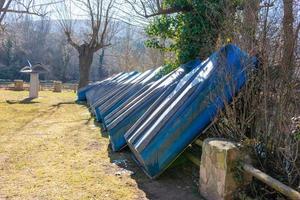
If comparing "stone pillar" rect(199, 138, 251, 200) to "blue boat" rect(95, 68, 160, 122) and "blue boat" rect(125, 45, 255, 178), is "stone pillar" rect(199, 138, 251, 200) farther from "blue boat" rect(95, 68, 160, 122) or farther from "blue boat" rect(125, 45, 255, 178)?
"blue boat" rect(95, 68, 160, 122)

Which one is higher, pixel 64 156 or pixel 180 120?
pixel 180 120

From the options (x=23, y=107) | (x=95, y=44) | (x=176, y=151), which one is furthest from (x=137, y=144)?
(x=95, y=44)

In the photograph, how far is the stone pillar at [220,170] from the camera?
3609 millimetres

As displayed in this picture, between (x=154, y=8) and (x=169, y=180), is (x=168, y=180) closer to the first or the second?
(x=169, y=180)

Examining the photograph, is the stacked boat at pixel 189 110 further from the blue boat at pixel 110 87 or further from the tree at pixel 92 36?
the tree at pixel 92 36

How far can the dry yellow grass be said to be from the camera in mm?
4156

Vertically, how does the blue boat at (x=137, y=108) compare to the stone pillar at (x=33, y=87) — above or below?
above

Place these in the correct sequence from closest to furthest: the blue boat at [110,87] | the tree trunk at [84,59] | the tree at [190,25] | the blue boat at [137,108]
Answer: the blue boat at [137,108], the tree at [190,25], the blue boat at [110,87], the tree trunk at [84,59]

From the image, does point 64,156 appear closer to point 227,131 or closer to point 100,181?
point 100,181

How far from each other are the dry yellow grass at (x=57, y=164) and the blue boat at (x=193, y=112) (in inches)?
18.4

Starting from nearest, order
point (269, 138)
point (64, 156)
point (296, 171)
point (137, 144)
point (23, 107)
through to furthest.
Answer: point (296, 171) < point (269, 138) < point (137, 144) < point (64, 156) < point (23, 107)

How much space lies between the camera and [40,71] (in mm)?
17141

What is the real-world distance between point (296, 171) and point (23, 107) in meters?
10.6

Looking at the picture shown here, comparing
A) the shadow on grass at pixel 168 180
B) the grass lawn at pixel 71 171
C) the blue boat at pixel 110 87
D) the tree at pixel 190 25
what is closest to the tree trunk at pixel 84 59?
the blue boat at pixel 110 87
